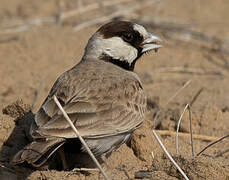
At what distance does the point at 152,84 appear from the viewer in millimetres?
7406

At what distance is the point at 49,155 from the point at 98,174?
427mm

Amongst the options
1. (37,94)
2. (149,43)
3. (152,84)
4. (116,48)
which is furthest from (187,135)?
(152,84)

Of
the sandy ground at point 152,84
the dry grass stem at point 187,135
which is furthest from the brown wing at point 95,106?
the dry grass stem at point 187,135

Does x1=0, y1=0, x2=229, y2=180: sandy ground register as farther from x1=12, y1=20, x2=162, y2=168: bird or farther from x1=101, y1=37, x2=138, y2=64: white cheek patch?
x1=101, y1=37, x2=138, y2=64: white cheek patch

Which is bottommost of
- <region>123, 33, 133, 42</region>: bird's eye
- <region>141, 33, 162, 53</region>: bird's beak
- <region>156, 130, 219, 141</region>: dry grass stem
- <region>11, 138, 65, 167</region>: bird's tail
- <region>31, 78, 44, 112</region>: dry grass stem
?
<region>156, 130, 219, 141</region>: dry grass stem

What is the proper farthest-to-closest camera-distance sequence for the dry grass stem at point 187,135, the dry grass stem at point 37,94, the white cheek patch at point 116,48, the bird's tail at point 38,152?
the dry grass stem at point 37,94 < the dry grass stem at point 187,135 < the white cheek patch at point 116,48 < the bird's tail at point 38,152

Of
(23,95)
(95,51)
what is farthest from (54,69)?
(95,51)

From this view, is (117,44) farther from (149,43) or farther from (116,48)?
(149,43)

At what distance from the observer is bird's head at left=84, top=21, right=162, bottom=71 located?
515 cm

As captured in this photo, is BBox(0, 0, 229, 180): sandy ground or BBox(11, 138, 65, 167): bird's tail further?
BBox(0, 0, 229, 180): sandy ground

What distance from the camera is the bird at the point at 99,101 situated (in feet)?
12.6

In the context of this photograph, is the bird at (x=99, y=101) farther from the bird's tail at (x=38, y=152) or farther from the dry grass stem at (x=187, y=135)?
the dry grass stem at (x=187, y=135)

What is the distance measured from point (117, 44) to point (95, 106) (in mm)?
1148

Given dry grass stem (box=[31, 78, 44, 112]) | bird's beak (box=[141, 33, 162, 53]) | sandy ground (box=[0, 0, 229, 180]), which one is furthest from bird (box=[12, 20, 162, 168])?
dry grass stem (box=[31, 78, 44, 112])
